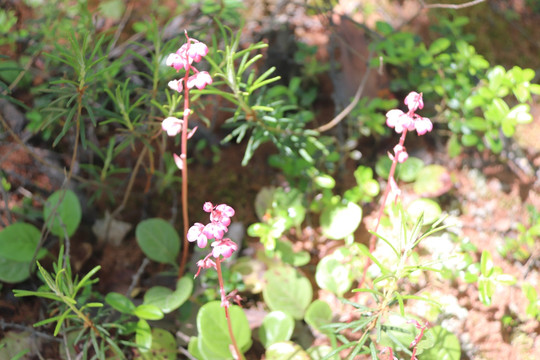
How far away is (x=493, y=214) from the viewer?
2047 mm

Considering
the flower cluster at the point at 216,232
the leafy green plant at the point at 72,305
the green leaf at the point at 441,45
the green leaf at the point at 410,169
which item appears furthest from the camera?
the green leaf at the point at 410,169

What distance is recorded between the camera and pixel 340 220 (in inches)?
72.8

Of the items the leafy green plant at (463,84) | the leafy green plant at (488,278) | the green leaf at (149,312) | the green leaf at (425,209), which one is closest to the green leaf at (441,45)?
the leafy green plant at (463,84)

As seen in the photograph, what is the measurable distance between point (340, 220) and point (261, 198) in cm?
36

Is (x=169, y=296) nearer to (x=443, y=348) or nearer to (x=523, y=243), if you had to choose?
(x=443, y=348)

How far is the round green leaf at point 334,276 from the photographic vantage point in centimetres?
168

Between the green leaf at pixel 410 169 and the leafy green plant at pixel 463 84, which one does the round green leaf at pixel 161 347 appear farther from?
the leafy green plant at pixel 463 84

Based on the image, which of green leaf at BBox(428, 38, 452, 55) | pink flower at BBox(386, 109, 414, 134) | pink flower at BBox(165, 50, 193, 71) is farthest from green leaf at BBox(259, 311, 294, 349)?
green leaf at BBox(428, 38, 452, 55)

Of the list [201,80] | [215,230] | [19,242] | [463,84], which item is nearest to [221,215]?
[215,230]

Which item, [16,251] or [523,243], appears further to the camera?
[523,243]


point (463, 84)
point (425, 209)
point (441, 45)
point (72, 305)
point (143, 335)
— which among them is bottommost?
point (143, 335)

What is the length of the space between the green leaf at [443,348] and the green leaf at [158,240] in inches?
38.6

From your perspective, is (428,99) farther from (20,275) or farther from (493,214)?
(20,275)

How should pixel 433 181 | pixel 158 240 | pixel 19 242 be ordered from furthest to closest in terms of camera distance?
1. pixel 433 181
2. pixel 158 240
3. pixel 19 242
